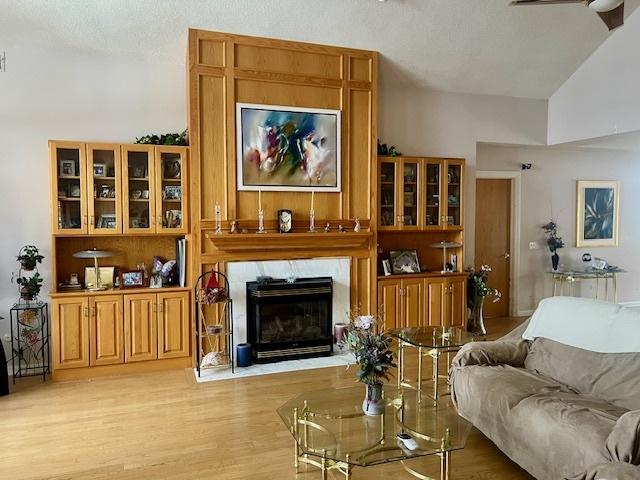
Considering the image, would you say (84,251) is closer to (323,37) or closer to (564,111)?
(323,37)

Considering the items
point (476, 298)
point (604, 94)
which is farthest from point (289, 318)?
point (604, 94)

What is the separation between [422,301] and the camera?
577cm

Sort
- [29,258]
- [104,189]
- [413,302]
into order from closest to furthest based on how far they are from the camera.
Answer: [29,258], [104,189], [413,302]

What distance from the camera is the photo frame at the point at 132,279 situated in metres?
4.86

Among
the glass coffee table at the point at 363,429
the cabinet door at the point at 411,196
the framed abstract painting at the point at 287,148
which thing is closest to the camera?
Answer: the glass coffee table at the point at 363,429

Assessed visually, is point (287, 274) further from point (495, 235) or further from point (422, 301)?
point (495, 235)

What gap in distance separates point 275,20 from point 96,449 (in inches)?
160

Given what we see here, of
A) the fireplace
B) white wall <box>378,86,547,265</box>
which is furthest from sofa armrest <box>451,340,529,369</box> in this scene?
white wall <box>378,86,547,265</box>

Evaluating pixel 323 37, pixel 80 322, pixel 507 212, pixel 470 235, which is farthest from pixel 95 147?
pixel 507 212

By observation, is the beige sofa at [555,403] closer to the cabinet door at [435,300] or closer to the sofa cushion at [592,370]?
the sofa cushion at [592,370]

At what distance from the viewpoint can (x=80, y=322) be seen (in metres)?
Result: 4.52

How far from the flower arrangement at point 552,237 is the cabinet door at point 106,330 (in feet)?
20.2

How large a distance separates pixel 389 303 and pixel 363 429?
306cm

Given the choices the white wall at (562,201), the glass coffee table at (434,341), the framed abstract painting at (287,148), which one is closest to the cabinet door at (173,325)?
the framed abstract painting at (287,148)
